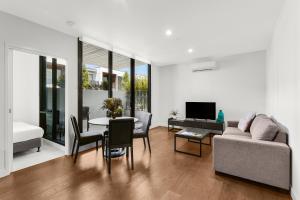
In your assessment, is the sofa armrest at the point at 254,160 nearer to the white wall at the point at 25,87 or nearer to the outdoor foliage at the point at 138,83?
the outdoor foliage at the point at 138,83

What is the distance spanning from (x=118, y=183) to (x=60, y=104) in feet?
8.49

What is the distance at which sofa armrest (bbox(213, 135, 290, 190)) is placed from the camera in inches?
77.9

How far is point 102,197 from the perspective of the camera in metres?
1.90

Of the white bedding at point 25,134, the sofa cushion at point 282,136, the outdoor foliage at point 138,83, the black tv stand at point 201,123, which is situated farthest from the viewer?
the outdoor foliage at point 138,83

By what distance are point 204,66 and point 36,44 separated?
4.53m

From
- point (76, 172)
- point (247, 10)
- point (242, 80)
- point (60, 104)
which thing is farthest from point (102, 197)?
point (242, 80)

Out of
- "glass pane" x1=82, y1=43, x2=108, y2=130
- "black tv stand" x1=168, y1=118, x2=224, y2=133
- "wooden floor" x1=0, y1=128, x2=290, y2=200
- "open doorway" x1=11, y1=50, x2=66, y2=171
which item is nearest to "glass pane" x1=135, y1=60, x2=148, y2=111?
"black tv stand" x1=168, y1=118, x2=224, y2=133

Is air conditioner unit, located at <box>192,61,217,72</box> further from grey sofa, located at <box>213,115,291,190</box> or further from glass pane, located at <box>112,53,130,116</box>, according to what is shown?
grey sofa, located at <box>213,115,291,190</box>

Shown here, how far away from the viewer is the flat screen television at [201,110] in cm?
486

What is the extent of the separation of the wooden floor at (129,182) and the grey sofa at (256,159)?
148 millimetres

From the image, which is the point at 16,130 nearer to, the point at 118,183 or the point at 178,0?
the point at 118,183

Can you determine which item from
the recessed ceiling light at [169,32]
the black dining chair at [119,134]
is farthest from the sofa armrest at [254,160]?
the recessed ceiling light at [169,32]

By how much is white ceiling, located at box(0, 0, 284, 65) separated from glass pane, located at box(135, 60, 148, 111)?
147cm

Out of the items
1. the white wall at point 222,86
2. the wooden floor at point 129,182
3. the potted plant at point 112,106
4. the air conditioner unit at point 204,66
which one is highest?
the air conditioner unit at point 204,66
